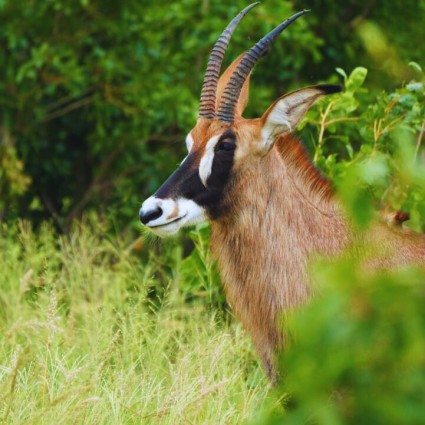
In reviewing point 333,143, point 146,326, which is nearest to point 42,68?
point 333,143

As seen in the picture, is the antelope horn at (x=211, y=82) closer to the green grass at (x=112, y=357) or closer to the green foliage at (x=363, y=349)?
the green grass at (x=112, y=357)

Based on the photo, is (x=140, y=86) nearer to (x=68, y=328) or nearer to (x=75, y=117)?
(x=75, y=117)

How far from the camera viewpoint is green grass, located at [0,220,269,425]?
4371 millimetres

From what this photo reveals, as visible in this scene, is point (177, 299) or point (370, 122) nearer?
point (370, 122)

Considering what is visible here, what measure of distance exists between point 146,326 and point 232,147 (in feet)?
4.43

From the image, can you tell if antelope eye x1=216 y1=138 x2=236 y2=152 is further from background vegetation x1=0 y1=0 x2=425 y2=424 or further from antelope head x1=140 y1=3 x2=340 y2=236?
background vegetation x1=0 y1=0 x2=425 y2=424

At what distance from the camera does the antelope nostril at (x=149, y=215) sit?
457 centimetres

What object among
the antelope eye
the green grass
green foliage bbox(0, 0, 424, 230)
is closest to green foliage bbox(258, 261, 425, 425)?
the green grass

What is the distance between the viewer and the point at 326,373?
67.1 inches

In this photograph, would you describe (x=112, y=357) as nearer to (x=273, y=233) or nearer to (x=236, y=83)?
(x=273, y=233)

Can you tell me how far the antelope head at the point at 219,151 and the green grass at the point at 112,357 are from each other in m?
0.57

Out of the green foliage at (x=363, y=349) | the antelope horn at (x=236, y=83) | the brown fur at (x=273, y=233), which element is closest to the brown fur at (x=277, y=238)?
the brown fur at (x=273, y=233)

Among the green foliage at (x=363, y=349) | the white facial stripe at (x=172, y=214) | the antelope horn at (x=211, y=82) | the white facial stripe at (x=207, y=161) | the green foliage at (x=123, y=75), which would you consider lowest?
the green foliage at (x=123, y=75)

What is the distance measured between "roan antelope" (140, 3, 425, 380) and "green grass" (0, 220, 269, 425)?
323 millimetres
